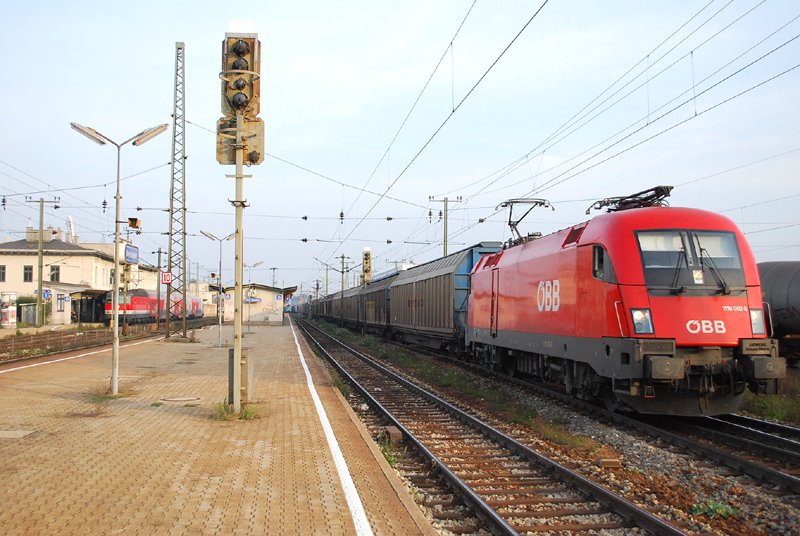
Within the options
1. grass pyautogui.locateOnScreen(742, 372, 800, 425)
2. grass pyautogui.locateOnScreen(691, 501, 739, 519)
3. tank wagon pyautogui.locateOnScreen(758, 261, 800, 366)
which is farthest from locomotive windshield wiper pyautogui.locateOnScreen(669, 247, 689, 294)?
tank wagon pyautogui.locateOnScreen(758, 261, 800, 366)

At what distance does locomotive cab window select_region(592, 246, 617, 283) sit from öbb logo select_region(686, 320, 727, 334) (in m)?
1.20

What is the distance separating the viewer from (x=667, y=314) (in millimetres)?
9297

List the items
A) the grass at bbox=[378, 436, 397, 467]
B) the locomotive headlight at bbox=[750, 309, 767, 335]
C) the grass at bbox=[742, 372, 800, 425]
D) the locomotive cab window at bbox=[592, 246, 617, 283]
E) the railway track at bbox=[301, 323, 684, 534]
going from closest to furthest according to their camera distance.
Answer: the railway track at bbox=[301, 323, 684, 534]
the grass at bbox=[378, 436, 397, 467]
the locomotive headlight at bbox=[750, 309, 767, 335]
the locomotive cab window at bbox=[592, 246, 617, 283]
the grass at bbox=[742, 372, 800, 425]

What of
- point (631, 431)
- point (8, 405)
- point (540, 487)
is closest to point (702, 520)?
point (540, 487)

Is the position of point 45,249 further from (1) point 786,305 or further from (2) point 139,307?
(1) point 786,305

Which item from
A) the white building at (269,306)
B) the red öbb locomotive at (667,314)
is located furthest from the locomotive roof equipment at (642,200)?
the white building at (269,306)

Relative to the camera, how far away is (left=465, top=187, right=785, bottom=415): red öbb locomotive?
9.12m

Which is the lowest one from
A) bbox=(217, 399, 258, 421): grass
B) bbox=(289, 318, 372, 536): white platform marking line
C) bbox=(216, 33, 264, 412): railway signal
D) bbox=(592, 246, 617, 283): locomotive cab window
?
bbox=(289, 318, 372, 536): white platform marking line

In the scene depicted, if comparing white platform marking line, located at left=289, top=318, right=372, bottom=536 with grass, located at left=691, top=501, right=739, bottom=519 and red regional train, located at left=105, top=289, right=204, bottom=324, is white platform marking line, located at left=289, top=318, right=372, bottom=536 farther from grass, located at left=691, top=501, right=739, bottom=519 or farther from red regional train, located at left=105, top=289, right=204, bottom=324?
red regional train, located at left=105, top=289, right=204, bottom=324

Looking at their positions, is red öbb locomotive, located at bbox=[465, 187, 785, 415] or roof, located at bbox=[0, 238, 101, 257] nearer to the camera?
red öbb locomotive, located at bbox=[465, 187, 785, 415]

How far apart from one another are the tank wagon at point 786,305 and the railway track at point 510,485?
385 inches

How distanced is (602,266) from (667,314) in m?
1.24

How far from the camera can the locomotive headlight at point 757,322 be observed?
373 inches

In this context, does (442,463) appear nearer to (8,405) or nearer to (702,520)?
(702,520)
